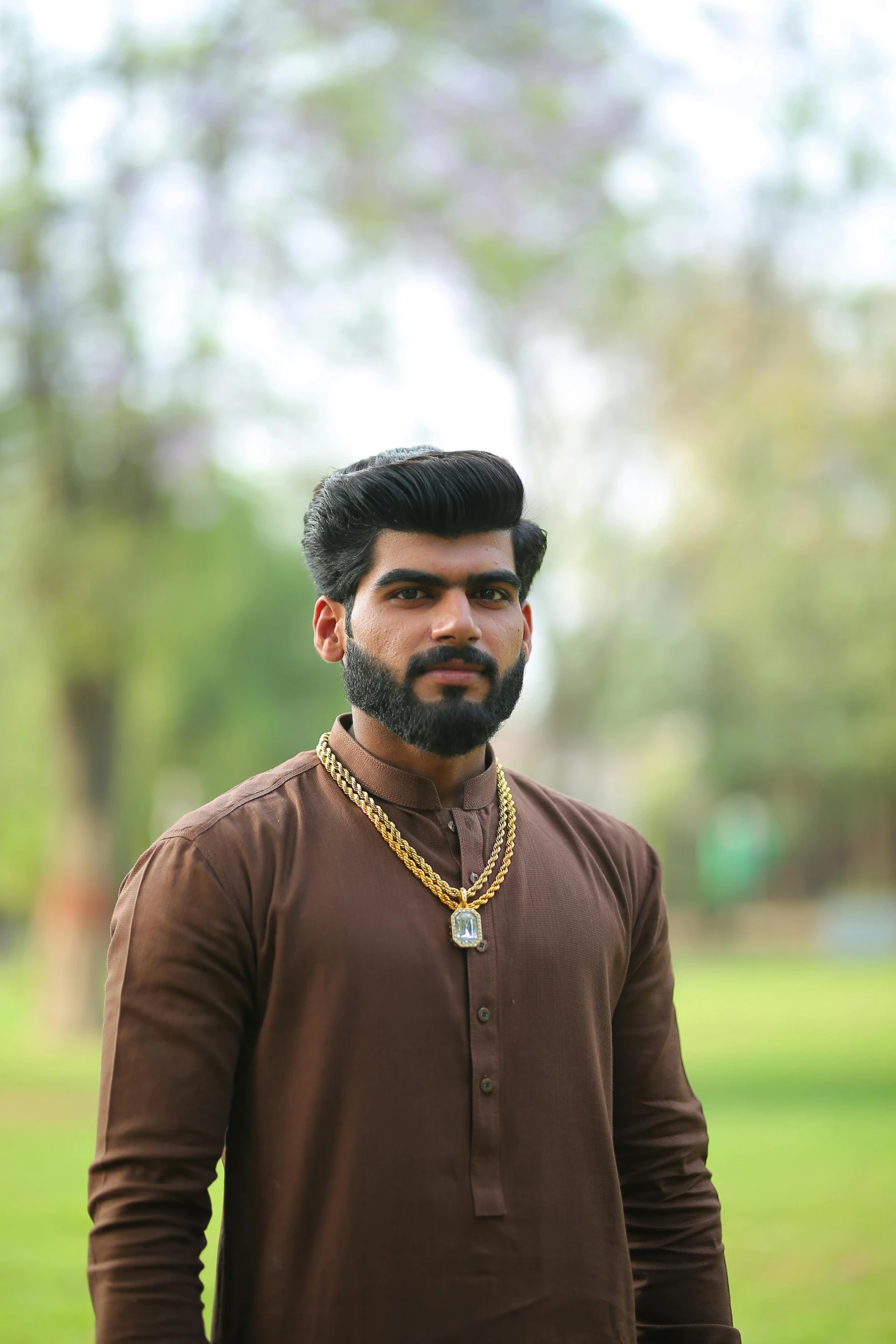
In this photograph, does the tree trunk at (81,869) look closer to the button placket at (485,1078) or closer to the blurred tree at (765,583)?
the blurred tree at (765,583)

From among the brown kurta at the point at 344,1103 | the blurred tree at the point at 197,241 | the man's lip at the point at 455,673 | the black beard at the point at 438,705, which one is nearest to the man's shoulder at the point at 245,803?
the brown kurta at the point at 344,1103

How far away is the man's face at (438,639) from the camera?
201cm

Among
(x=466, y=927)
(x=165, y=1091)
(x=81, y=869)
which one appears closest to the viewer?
(x=165, y=1091)

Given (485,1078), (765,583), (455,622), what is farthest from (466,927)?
(765,583)

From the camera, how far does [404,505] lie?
2.04 meters

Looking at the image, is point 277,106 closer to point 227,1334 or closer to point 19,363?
point 19,363

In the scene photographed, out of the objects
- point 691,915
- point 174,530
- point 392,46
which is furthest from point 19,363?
point 691,915

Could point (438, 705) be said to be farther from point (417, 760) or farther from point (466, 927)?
point (466, 927)

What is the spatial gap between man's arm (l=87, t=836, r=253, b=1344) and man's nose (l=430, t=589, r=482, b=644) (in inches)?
17.2

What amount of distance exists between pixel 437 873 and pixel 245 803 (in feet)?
0.91

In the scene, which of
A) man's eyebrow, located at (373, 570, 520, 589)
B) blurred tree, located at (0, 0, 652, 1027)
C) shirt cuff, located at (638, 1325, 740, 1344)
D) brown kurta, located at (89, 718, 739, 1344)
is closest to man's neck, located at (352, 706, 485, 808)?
brown kurta, located at (89, 718, 739, 1344)

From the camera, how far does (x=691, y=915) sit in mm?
28406

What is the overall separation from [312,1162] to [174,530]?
10780 millimetres

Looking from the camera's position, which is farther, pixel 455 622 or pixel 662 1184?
pixel 662 1184
